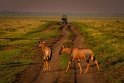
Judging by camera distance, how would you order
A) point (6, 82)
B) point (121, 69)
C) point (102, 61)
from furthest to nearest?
point (102, 61)
point (121, 69)
point (6, 82)

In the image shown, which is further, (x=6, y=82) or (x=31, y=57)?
(x=31, y=57)

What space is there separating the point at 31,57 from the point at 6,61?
2699 mm

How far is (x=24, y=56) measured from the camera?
2475 cm

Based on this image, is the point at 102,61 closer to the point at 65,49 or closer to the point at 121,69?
the point at 121,69

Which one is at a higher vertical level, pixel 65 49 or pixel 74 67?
pixel 65 49

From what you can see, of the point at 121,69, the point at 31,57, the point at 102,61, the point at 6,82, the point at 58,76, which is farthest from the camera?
the point at 31,57

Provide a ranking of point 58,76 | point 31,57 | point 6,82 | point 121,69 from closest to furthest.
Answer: point 6,82, point 58,76, point 121,69, point 31,57

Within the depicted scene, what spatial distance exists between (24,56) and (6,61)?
261 centimetres

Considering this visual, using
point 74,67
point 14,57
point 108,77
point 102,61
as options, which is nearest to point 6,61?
point 14,57

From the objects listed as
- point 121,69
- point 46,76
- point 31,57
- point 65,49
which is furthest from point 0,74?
point 121,69

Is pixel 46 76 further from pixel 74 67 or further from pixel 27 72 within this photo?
pixel 74 67

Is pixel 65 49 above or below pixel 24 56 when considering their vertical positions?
above

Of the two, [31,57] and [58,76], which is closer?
[58,76]

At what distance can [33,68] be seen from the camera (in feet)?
63.6
